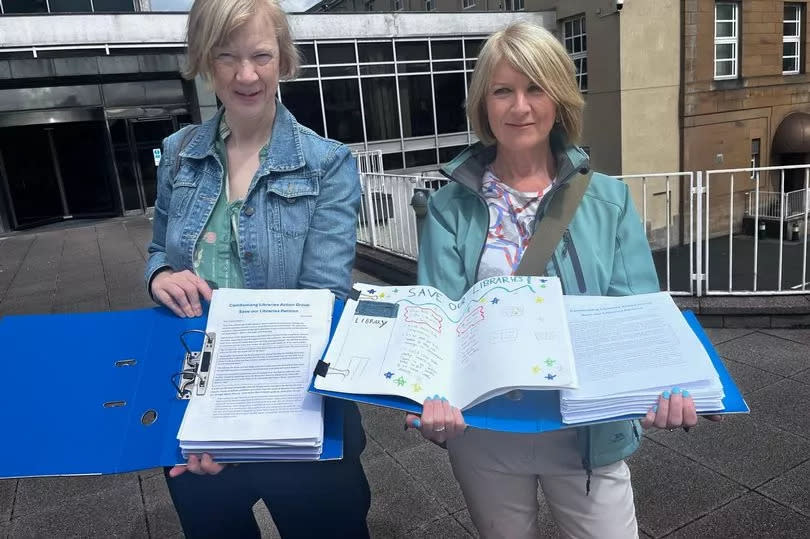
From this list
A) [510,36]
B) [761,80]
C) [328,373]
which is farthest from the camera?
[761,80]

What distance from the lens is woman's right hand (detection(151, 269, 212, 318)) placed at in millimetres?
1598

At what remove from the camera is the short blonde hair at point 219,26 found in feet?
4.96

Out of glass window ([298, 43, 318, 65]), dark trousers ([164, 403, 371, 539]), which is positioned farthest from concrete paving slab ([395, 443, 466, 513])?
glass window ([298, 43, 318, 65])

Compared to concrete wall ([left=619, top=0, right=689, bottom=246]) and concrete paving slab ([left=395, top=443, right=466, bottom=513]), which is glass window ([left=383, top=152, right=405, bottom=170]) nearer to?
Result: concrete wall ([left=619, top=0, right=689, bottom=246])

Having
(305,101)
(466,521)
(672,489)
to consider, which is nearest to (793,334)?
(672,489)

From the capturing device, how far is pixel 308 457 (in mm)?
1392

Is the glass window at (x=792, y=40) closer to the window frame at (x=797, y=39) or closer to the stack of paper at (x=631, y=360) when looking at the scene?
the window frame at (x=797, y=39)

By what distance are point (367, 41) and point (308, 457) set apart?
17054mm

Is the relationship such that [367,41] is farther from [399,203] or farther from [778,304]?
[778,304]

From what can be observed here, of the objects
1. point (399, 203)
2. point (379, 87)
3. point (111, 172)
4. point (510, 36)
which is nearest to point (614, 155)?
A: point (379, 87)

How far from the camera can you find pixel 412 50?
57.7ft

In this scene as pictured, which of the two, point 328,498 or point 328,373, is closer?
point 328,373

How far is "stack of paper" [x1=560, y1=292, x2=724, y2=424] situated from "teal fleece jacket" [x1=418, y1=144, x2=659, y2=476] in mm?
165

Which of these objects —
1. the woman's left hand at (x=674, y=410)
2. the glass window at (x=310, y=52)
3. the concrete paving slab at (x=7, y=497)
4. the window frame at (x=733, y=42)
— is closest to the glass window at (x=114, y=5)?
the glass window at (x=310, y=52)
